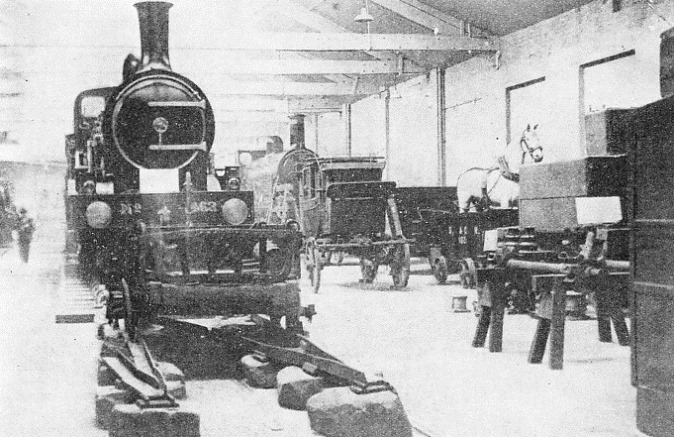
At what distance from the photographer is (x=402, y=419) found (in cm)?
363

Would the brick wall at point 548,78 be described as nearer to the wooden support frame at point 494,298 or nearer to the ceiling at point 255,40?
the ceiling at point 255,40

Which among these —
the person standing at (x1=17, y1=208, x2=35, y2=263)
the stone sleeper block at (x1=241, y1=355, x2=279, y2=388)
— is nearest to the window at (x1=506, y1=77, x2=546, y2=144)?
the person standing at (x1=17, y1=208, x2=35, y2=263)

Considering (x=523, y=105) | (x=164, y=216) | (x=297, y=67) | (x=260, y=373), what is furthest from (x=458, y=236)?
(x=297, y=67)

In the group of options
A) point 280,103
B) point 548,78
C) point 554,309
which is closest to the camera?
point 554,309

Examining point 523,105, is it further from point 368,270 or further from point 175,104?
point 175,104

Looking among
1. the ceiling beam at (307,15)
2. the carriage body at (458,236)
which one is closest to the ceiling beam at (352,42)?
the ceiling beam at (307,15)

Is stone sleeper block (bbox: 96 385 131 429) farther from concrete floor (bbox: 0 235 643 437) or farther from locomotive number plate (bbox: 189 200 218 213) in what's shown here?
locomotive number plate (bbox: 189 200 218 213)

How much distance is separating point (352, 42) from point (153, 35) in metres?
8.54

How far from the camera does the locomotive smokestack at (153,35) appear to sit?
22.0 feet

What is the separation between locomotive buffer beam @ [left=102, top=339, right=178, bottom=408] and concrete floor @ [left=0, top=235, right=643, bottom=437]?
263 mm

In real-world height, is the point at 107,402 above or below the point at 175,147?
below

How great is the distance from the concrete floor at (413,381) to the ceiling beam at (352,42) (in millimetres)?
7027

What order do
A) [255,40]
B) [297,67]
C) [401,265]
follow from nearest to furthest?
[401,265], [255,40], [297,67]

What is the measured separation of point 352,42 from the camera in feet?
49.4
